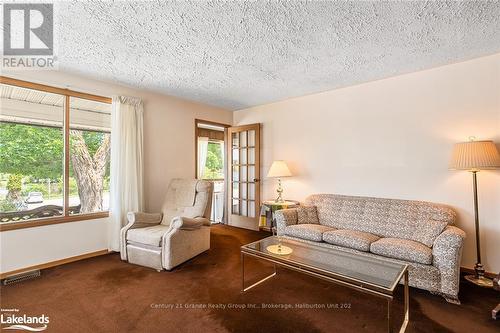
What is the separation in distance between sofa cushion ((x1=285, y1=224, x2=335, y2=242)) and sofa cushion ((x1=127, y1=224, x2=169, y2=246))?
1.57m

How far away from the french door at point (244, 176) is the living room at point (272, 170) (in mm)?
541

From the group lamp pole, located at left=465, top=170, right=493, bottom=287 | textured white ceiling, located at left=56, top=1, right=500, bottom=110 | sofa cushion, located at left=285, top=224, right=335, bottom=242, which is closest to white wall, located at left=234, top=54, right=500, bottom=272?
lamp pole, located at left=465, top=170, right=493, bottom=287

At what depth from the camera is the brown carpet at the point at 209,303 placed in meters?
1.78

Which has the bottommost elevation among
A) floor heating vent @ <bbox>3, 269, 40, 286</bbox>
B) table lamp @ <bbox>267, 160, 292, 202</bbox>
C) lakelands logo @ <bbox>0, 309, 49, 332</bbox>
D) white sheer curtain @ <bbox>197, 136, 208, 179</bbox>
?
lakelands logo @ <bbox>0, 309, 49, 332</bbox>

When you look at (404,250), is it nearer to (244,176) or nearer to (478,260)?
(478,260)

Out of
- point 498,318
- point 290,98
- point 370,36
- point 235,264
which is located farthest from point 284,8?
point 498,318

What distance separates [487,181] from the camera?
2.58 metres

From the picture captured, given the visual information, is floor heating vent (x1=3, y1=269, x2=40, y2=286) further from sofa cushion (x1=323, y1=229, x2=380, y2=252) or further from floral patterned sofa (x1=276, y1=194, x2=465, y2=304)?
sofa cushion (x1=323, y1=229, x2=380, y2=252)

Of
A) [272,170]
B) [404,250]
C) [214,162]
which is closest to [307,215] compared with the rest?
[272,170]

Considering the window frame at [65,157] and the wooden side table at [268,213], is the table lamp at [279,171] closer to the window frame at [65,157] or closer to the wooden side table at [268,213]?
the wooden side table at [268,213]

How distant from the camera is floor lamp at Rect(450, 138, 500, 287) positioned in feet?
7.55

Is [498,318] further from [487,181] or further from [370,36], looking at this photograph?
[370,36]

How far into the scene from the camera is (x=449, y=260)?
6.85ft

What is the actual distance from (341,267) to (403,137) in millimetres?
2098
